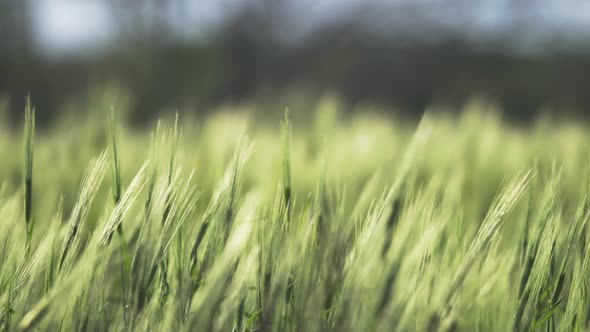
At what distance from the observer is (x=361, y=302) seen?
0.36 meters

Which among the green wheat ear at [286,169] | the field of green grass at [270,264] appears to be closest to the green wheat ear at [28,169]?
the field of green grass at [270,264]

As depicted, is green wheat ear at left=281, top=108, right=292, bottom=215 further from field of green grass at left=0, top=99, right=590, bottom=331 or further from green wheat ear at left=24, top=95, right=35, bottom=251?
green wheat ear at left=24, top=95, right=35, bottom=251

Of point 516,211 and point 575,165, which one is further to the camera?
point 575,165

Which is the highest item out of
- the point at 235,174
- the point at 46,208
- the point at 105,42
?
the point at 105,42

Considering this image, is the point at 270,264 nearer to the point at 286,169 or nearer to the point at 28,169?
the point at 286,169

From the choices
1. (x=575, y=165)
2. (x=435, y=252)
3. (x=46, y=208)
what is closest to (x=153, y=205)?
(x=435, y=252)

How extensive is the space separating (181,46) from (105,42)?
55 cm

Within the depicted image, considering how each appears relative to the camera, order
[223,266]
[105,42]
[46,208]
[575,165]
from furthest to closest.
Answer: [105,42] → [575,165] → [46,208] → [223,266]

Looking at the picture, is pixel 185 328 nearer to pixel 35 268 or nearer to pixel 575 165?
pixel 35 268

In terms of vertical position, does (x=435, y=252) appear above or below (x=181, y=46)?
below

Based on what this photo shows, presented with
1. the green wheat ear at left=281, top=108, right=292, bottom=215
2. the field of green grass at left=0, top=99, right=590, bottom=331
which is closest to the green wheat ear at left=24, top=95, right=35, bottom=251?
the field of green grass at left=0, top=99, right=590, bottom=331

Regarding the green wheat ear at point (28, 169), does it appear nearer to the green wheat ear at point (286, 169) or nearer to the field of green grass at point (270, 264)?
the field of green grass at point (270, 264)

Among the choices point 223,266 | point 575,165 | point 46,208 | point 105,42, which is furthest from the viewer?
point 105,42

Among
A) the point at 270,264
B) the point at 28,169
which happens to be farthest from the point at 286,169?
the point at 28,169
